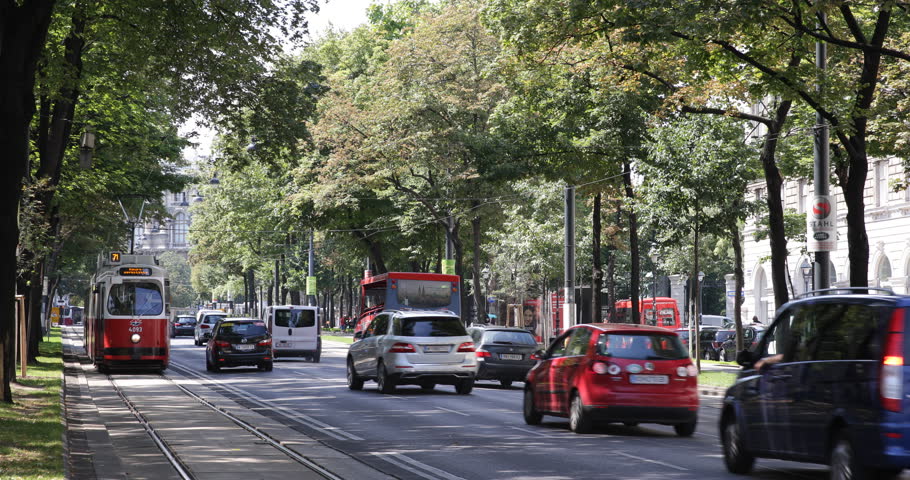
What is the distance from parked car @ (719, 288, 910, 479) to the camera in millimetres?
8617

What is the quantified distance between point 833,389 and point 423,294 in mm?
32376

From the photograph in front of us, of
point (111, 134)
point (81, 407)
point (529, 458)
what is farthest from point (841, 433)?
point (111, 134)

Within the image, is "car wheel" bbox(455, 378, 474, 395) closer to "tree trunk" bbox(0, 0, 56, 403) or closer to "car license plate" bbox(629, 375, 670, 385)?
"car license plate" bbox(629, 375, 670, 385)

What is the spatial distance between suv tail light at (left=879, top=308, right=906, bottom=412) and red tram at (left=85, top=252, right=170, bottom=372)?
25715 mm

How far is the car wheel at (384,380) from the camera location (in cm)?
2351

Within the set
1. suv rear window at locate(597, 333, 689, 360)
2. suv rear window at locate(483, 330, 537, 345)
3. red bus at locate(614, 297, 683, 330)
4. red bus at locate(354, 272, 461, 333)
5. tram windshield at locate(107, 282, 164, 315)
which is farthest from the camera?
red bus at locate(614, 297, 683, 330)

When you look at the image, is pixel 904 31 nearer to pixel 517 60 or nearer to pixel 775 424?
pixel 517 60

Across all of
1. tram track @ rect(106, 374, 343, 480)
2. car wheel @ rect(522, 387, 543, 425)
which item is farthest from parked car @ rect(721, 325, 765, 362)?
car wheel @ rect(522, 387, 543, 425)

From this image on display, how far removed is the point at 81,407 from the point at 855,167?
14522mm

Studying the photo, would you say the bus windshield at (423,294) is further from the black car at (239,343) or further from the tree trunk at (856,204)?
the tree trunk at (856,204)

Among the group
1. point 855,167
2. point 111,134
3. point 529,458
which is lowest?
point 529,458

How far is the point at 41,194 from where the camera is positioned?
25.9 meters

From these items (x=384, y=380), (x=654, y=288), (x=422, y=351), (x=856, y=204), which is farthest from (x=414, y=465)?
(x=654, y=288)

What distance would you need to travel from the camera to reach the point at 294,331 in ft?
135
